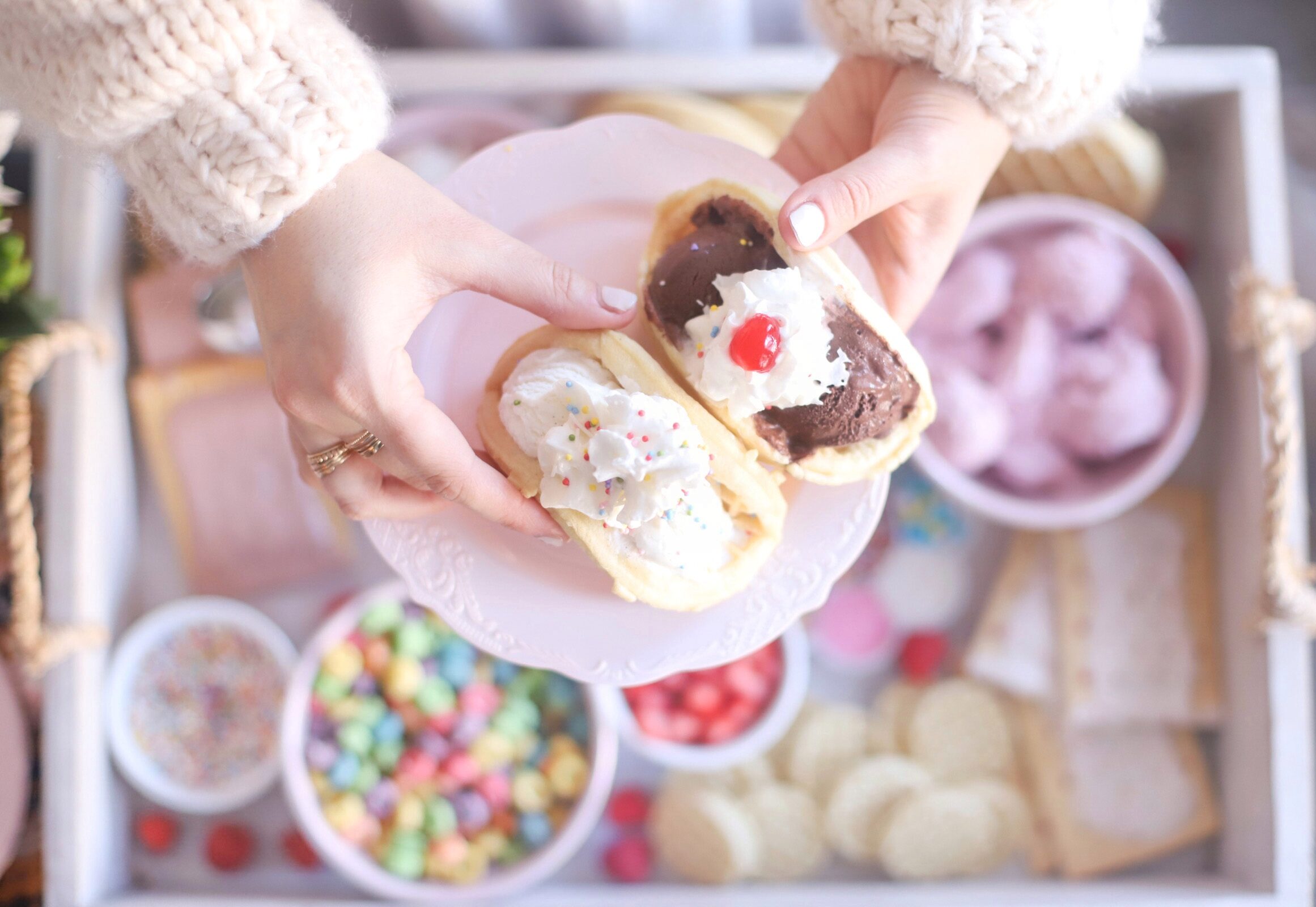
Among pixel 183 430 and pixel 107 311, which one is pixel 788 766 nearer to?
pixel 183 430

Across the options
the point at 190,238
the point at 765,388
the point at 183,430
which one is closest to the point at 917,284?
the point at 765,388

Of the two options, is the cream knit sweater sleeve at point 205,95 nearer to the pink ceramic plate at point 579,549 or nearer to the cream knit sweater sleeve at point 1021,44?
the pink ceramic plate at point 579,549

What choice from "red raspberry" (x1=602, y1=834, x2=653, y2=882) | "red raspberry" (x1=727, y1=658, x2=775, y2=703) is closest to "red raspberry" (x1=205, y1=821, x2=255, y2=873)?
"red raspberry" (x1=602, y1=834, x2=653, y2=882)

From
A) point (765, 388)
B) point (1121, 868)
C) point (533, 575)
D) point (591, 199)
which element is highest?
point (591, 199)

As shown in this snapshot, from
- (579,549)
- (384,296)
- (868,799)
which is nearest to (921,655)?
(868,799)

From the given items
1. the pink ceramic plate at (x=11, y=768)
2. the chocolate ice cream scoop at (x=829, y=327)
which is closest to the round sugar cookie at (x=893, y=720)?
the chocolate ice cream scoop at (x=829, y=327)
